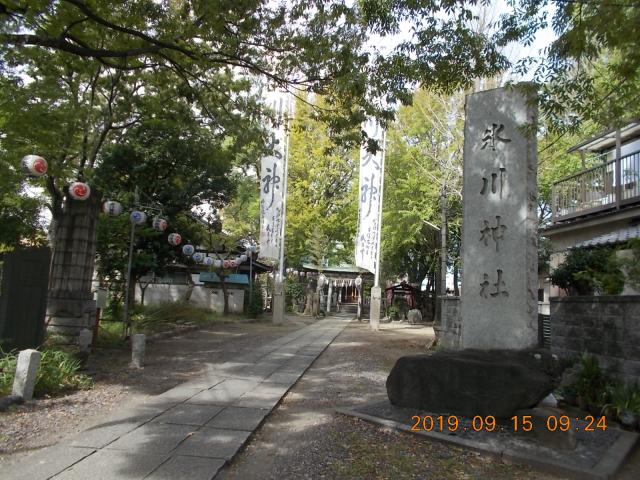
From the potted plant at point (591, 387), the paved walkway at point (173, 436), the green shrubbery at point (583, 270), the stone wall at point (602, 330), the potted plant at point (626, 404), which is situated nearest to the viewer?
the paved walkway at point (173, 436)

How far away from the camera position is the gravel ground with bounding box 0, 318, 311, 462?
5.37 metres

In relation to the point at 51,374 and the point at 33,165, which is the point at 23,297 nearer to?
the point at 51,374

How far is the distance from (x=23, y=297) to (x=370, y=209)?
15.9 meters

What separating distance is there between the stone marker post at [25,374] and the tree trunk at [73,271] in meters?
3.93

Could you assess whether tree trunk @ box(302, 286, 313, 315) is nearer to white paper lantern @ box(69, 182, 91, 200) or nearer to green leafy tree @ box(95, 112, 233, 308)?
green leafy tree @ box(95, 112, 233, 308)

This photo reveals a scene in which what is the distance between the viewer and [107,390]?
7633 millimetres

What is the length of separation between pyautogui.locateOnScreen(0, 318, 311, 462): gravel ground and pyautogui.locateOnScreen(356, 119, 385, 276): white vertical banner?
890cm

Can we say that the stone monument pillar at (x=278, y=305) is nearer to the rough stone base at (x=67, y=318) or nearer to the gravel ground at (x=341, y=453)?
the rough stone base at (x=67, y=318)

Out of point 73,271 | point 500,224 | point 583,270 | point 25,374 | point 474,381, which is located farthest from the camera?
point 73,271

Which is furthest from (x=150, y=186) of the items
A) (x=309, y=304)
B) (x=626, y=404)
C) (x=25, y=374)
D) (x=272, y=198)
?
(x=626, y=404)

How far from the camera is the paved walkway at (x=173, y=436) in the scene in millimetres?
4348

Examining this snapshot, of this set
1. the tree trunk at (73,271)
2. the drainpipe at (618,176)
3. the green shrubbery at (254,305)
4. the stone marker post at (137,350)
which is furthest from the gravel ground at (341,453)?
the green shrubbery at (254,305)
